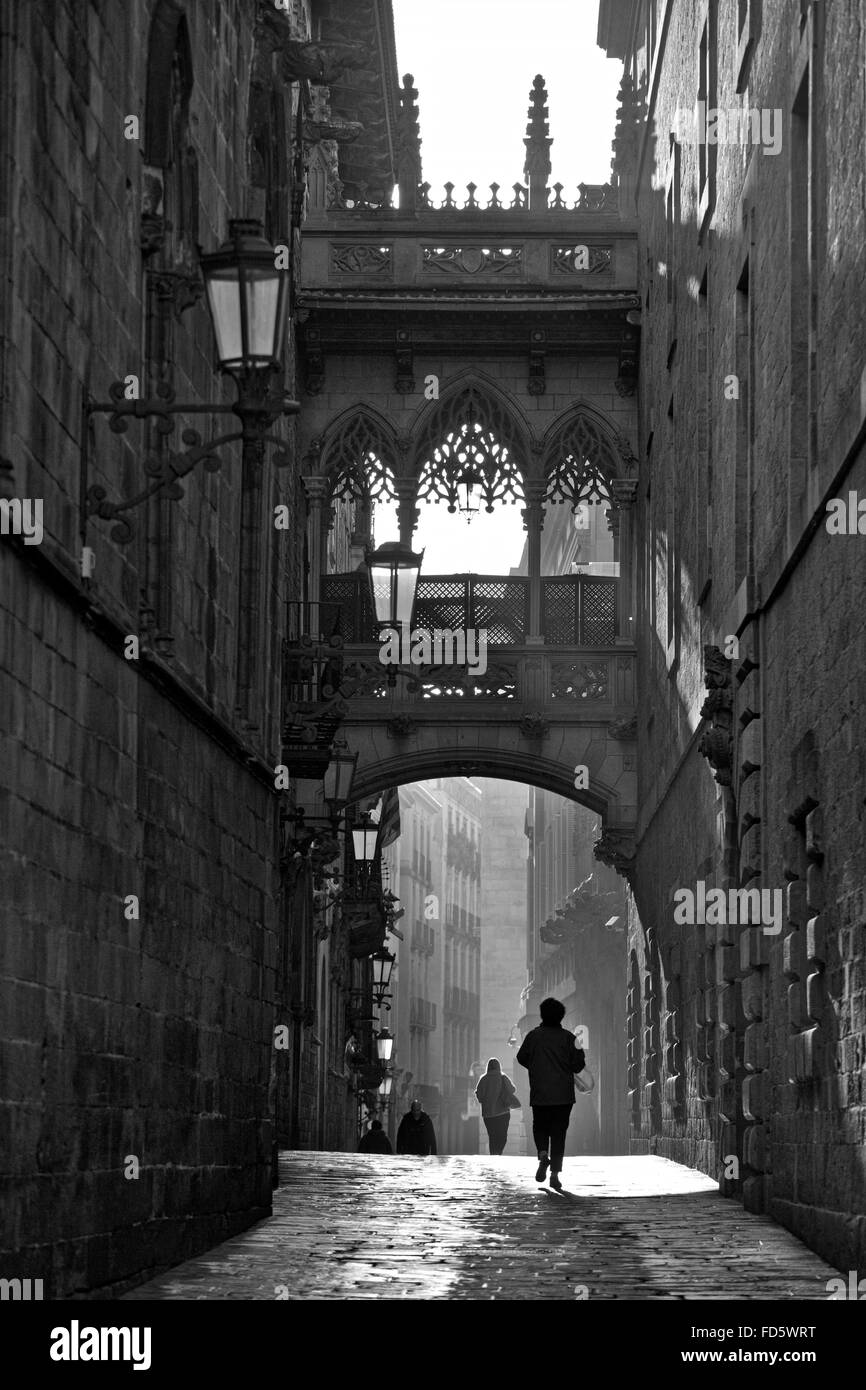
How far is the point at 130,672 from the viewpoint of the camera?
10984 mm

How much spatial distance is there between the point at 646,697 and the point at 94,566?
58.4 feet

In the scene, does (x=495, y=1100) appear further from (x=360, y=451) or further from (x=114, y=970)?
(x=114, y=970)

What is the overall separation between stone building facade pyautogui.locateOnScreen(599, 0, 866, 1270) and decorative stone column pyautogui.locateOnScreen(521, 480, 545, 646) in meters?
2.91

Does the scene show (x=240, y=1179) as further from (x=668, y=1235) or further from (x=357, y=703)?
(x=357, y=703)

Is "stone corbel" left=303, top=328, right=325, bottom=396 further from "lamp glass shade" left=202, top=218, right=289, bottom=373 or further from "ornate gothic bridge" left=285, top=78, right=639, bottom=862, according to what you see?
"lamp glass shade" left=202, top=218, right=289, bottom=373

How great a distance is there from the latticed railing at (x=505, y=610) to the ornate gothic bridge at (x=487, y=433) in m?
0.03

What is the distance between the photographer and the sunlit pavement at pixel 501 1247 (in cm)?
1062

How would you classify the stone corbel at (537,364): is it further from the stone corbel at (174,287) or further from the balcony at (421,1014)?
the balcony at (421,1014)

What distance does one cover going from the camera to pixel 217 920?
13656 millimetres

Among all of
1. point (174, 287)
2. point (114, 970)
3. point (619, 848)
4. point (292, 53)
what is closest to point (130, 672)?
point (114, 970)

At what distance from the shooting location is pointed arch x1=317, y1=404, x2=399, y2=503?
30.2 meters

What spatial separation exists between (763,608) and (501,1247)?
4320mm

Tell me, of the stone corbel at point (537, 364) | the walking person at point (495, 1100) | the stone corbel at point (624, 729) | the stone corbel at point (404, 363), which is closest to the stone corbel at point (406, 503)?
the stone corbel at point (404, 363)
